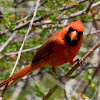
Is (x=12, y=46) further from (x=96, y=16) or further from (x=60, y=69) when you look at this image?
Result: (x=96, y=16)

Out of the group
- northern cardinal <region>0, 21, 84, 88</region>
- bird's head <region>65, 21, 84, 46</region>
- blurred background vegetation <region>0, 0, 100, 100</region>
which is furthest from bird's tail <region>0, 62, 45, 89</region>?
bird's head <region>65, 21, 84, 46</region>

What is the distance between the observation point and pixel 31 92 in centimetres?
510

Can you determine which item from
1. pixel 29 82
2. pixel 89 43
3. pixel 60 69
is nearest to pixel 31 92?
pixel 29 82

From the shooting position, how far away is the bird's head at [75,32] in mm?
3019

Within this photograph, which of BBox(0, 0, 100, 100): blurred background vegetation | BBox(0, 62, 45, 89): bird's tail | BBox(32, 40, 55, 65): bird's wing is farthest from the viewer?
BBox(0, 0, 100, 100): blurred background vegetation

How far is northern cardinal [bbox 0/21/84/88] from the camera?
9.96 feet

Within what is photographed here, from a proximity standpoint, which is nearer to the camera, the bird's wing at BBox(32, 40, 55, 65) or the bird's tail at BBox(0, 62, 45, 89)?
the bird's tail at BBox(0, 62, 45, 89)

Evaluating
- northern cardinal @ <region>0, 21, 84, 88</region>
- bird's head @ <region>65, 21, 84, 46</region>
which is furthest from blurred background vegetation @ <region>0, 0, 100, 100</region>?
bird's head @ <region>65, 21, 84, 46</region>

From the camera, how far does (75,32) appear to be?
304cm

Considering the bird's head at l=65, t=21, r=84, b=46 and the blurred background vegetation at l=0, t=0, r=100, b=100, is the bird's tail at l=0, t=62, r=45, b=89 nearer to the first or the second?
the blurred background vegetation at l=0, t=0, r=100, b=100

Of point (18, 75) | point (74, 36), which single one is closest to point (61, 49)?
point (74, 36)

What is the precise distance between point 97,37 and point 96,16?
0.77m

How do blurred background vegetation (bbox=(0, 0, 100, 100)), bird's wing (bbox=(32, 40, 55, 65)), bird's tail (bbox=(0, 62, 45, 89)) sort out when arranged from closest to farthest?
bird's tail (bbox=(0, 62, 45, 89)) → bird's wing (bbox=(32, 40, 55, 65)) → blurred background vegetation (bbox=(0, 0, 100, 100))

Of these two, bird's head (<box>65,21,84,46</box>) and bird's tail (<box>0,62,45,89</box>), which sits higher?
bird's head (<box>65,21,84,46</box>)
